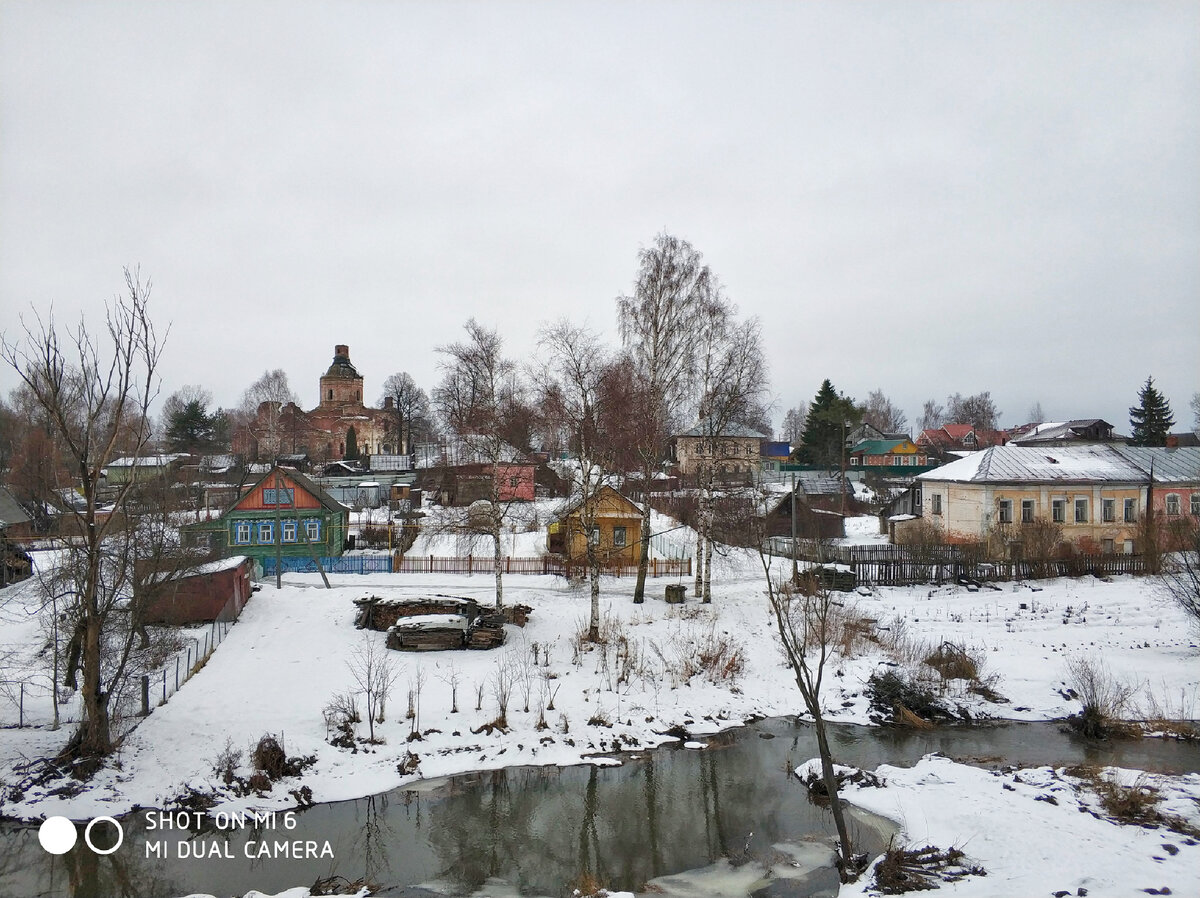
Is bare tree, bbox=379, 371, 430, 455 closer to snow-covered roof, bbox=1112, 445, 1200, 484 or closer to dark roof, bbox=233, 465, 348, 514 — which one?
dark roof, bbox=233, 465, 348, 514

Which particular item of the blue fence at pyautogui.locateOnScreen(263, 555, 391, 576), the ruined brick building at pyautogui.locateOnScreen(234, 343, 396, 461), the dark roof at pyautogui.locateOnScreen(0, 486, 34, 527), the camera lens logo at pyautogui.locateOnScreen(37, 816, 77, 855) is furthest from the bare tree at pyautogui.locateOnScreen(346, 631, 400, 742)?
the ruined brick building at pyautogui.locateOnScreen(234, 343, 396, 461)

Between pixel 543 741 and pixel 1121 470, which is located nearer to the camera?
pixel 543 741

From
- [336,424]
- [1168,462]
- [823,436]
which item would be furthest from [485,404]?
[336,424]

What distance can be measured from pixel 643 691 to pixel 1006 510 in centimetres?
2559

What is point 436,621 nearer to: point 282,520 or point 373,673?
point 373,673

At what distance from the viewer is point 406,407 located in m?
84.6

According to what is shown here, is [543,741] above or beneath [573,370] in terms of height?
beneath

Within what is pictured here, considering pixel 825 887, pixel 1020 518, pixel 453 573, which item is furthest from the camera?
pixel 1020 518

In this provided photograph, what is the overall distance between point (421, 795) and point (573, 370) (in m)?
11.0

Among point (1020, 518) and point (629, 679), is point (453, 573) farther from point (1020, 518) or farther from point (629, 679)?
point (1020, 518)

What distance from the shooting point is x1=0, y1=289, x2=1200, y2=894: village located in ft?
39.6

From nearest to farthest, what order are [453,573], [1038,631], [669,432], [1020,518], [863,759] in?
[863,759] → [1038,631] → [669,432] → [453,573] → [1020,518]

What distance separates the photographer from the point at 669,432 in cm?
2292

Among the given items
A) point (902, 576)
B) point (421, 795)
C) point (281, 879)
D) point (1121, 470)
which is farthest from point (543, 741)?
point (1121, 470)
